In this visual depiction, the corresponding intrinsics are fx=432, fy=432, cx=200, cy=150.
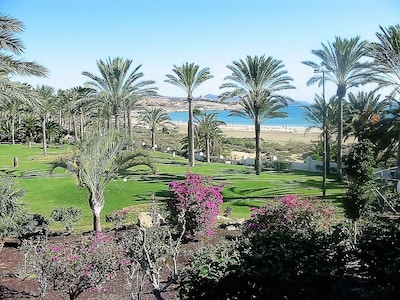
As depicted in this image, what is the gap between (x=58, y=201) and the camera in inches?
898

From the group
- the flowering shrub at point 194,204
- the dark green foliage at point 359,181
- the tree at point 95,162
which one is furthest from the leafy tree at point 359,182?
the tree at point 95,162

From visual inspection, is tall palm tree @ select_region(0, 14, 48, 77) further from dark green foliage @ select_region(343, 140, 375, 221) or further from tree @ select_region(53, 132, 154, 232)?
dark green foliage @ select_region(343, 140, 375, 221)

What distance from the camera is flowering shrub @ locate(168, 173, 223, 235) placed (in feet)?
43.6

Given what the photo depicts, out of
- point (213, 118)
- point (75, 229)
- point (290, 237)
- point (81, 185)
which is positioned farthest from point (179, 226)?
point (213, 118)

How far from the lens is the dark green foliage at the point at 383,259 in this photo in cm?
508

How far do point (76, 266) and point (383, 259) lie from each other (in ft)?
18.9

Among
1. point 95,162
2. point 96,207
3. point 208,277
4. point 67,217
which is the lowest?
point 67,217

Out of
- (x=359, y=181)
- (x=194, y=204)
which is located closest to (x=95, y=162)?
(x=194, y=204)

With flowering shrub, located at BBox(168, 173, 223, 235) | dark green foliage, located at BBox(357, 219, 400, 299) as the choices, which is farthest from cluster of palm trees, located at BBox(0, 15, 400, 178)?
dark green foliage, located at BBox(357, 219, 400, 299)

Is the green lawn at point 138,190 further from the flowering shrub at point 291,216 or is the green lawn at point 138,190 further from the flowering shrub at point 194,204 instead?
the flowering shrub at point 291,216

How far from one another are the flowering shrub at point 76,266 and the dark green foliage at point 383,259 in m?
5.08

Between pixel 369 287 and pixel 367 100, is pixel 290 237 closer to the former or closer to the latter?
pixel 369 287

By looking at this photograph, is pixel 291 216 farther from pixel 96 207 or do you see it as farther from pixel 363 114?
pixel 363 114

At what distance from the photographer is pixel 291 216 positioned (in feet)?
36.7
